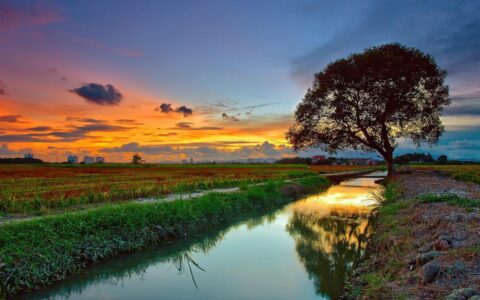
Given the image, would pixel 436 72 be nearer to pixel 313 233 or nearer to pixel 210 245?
pixel 313 233

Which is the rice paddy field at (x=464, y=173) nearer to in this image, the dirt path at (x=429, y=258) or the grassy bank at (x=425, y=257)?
the grassy bank at (x=425, y=257)

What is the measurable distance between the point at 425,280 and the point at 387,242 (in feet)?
12.8

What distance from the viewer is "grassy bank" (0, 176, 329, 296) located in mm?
7898

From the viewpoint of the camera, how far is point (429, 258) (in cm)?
636

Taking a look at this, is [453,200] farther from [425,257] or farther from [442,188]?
[425,257]

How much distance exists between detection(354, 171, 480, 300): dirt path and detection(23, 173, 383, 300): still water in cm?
113

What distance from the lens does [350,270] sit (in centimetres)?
888

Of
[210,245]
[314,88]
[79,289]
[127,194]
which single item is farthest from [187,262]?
[314,88]

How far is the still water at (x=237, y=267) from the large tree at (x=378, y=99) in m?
17.7

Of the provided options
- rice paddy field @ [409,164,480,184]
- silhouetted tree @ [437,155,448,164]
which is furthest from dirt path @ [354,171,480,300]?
silhouetted tree @ [437,155,448,164]

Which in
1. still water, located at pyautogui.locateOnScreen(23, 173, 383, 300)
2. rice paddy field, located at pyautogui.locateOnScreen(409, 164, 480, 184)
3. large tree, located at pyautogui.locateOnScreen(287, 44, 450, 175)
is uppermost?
large tree, located at pyautogui.locateOnScreen(287, 44, 450, 175)

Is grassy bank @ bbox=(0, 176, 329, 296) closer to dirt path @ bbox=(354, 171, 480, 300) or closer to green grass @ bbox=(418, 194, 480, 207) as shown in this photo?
dirt path @ bbox=(354, 171, 480, 300)

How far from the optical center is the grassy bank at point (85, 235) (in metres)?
7.90

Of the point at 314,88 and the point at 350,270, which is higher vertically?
the point at 314,88
